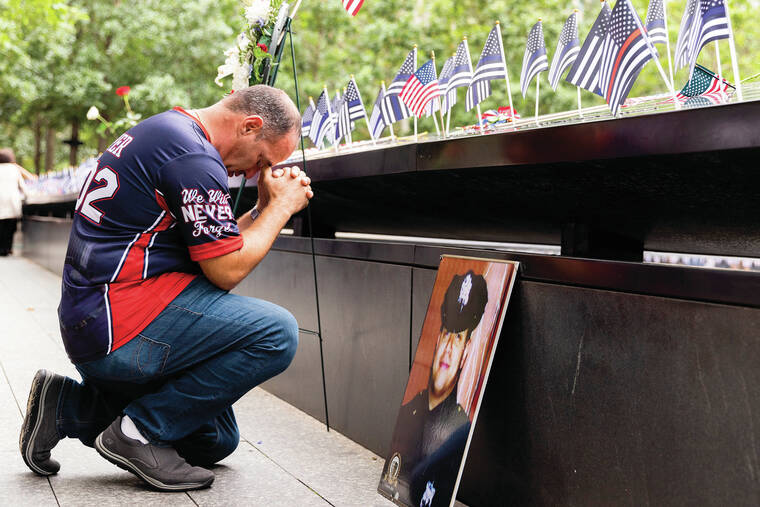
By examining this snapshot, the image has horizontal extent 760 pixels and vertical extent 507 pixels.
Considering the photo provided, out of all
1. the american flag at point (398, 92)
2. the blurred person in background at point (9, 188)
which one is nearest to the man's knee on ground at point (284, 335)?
the american flag at point (398, 92)

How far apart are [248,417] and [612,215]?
2517 mm

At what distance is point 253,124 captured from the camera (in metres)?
3.39

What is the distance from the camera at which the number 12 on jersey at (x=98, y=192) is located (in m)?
3.25

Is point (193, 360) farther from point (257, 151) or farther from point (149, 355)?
point (257, 151)

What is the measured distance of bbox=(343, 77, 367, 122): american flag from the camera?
226 inches

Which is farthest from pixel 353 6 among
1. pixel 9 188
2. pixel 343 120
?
pixel 9 188

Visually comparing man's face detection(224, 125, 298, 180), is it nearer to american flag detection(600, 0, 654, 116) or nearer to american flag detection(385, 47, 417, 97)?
american flag detection(600, 0, 654, 116)

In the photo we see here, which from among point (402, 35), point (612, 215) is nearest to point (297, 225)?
point (612, 215)

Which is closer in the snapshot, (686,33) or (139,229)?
(686,33)

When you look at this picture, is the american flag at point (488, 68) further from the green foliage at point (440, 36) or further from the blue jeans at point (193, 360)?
the green foliage at point (440, 36)

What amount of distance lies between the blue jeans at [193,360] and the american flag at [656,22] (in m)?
1.89

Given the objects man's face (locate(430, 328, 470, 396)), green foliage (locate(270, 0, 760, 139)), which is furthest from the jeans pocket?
green foliage (locate(270, 0, 760, 139))

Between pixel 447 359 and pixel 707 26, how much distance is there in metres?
1.49

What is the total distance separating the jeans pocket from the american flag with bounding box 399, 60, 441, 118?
7.14 ft
